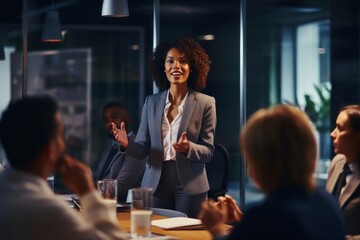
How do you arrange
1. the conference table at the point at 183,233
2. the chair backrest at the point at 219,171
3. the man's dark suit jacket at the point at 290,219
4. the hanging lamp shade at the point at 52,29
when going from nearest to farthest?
the man's dark suit jacket at the point at 290,219 → the conference table at the point at 183,233 → the chair backrest at the point at 219,171 → the hanging lamp shade at the point at 52,29

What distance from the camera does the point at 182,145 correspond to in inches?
171

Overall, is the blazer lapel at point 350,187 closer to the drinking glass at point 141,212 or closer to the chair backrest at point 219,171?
the drinking glass at point 141,212

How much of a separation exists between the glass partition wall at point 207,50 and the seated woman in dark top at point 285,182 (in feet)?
23.1

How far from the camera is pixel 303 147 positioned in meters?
2.06

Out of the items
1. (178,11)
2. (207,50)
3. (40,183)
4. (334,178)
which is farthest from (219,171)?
(178,11)

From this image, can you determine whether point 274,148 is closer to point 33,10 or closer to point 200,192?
point 200,192

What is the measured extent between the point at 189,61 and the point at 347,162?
1.73 meters

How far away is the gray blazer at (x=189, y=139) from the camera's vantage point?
4.52m

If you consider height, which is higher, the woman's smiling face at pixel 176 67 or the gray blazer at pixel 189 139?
the woman's smiling face at pixel 176 67

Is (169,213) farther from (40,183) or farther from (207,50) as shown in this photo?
(207,50)

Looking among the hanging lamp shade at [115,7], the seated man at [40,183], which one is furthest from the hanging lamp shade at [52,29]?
the seated man at [40,183]

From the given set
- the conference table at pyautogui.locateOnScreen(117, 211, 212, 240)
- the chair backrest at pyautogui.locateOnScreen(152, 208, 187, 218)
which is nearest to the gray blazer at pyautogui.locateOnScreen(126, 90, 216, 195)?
the chair backrest at pyautogui.locateOnScreen(152, 208, 187, 218)

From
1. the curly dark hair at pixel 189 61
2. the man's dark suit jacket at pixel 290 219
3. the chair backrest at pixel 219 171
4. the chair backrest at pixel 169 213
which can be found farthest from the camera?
Result: the chair backrest at pixel 219 171

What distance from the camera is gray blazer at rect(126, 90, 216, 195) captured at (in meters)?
4.52
